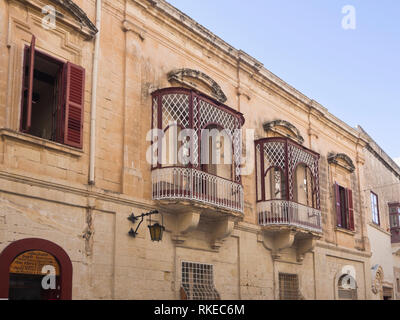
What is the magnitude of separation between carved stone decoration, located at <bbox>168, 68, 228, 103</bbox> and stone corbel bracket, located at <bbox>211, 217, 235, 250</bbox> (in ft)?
10.6

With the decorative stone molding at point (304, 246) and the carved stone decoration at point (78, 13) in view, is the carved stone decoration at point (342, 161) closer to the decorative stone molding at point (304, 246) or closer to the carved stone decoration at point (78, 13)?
the decorative stone molding at point (304, 246)

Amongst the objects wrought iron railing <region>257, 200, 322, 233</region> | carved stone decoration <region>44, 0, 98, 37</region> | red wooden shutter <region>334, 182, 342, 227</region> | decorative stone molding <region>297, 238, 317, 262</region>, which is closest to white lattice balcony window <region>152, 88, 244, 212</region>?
wrought iron railing <region>257, 200, 322, 233</region>

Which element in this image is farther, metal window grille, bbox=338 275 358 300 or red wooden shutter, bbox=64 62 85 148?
metal window grille, bbox=338 275 358 300

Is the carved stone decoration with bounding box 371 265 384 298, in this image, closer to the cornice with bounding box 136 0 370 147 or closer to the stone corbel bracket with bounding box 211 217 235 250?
the cornice with bounding box 136 0 370 147

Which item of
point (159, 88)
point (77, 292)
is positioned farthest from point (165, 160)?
point (77, 292)

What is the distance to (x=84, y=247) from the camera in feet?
32.2

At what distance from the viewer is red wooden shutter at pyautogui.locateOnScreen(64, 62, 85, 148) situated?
32.5 ft

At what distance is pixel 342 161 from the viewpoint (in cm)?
1958

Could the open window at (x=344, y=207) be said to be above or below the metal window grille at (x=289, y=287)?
above

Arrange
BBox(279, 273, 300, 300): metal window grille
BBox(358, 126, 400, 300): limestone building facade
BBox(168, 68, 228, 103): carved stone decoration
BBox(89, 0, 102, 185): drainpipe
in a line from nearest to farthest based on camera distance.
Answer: BBox(89, 0, 102, 185): drainpipe, BBox(168, 68, 228, 103): carved stone decoration, BBox(279, 273, 300, 300): metal window grille, BBox(358, 126, 400, 300): limestone building facade

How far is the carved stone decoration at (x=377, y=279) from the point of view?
20.2 metres

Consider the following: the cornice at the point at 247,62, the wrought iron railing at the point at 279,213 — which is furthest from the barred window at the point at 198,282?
the cornice at the point at 247,62

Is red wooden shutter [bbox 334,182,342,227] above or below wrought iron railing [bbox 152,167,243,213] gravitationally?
above

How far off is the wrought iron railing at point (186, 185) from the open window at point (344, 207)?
Answer: 7632mm
